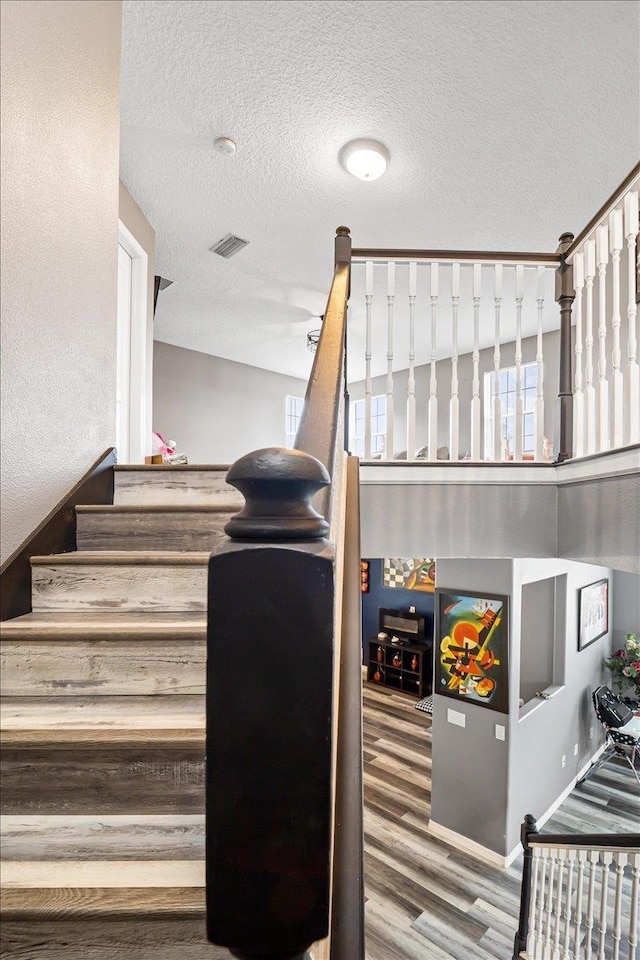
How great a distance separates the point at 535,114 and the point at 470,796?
5.04 meters

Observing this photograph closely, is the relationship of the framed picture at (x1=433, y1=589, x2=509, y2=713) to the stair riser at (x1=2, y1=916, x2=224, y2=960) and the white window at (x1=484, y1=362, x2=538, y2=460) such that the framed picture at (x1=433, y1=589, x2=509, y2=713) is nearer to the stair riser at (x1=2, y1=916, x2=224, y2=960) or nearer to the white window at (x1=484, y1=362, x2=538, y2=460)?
the white window at (x1=484, y1=362, x2=538, y2=460)

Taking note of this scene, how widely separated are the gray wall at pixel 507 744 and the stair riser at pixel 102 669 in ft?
11.2

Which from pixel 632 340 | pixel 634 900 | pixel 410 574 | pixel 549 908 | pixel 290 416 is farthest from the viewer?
pixel 290 416

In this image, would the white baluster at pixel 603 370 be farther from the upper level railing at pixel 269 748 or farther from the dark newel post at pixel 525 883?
the dark newel post at pixel 525 883

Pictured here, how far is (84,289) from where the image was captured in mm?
1828

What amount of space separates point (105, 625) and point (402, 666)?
6.83m

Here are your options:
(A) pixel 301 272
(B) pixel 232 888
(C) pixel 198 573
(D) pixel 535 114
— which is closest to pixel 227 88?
(D) pixel 535 114

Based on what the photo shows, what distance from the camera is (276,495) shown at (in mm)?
433

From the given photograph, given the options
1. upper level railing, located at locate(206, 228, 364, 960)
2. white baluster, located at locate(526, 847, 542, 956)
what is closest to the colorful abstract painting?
white baluster, located at locate(526, 847, 542, 956)

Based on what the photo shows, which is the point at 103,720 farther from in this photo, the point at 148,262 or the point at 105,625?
the point at 148,262

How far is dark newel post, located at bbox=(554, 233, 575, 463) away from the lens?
2.52m

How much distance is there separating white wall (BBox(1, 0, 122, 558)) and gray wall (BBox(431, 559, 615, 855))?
343 cm

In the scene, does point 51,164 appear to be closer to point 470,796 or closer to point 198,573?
→ point 198,573

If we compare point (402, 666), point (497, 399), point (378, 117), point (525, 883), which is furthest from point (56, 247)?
point (402, 666)
